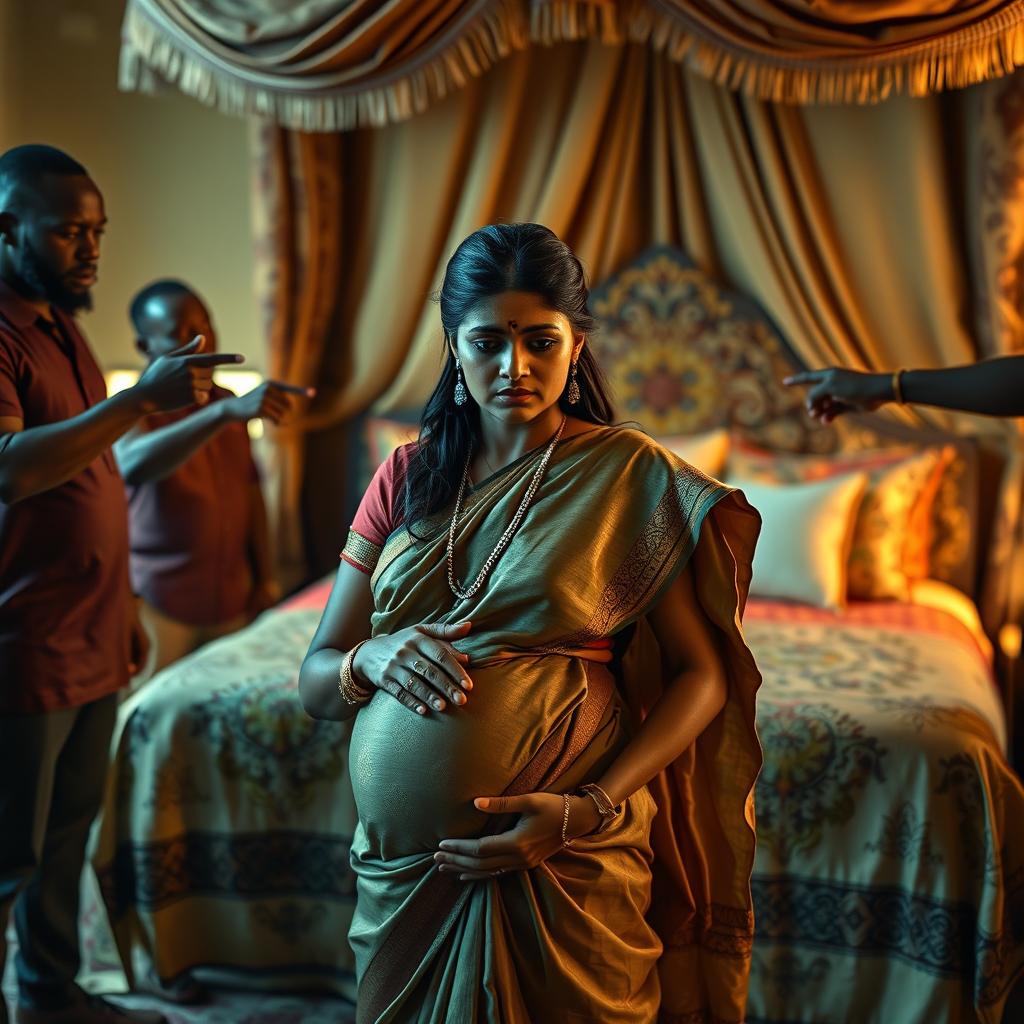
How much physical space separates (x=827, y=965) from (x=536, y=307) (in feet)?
4.79

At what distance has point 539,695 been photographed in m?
1.60

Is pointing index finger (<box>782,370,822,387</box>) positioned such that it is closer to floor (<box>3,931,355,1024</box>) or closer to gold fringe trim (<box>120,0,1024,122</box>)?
gold fringe trim (<box>120,0,1024,122</box>)

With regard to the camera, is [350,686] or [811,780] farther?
[811,780]

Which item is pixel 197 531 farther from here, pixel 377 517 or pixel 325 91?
pixel 377 517

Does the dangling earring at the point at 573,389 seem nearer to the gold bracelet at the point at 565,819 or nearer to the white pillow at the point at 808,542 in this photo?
the gold bracelet at the point at 565,819

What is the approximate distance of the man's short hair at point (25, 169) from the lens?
205cm

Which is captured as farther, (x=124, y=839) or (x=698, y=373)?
(x=698, y=373)

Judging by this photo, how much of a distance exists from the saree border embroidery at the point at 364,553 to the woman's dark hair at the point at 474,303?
75 mm

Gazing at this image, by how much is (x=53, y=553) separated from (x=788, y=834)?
145cm

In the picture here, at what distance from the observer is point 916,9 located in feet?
9.66

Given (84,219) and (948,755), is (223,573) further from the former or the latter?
(948,755)

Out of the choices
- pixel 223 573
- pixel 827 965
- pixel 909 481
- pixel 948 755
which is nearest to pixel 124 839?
pixel 223 573

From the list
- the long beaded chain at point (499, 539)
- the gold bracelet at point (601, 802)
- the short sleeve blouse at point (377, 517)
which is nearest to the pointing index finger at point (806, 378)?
the long beaded chain at point (499, 539)

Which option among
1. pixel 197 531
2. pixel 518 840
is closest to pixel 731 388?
pixel 197 531
